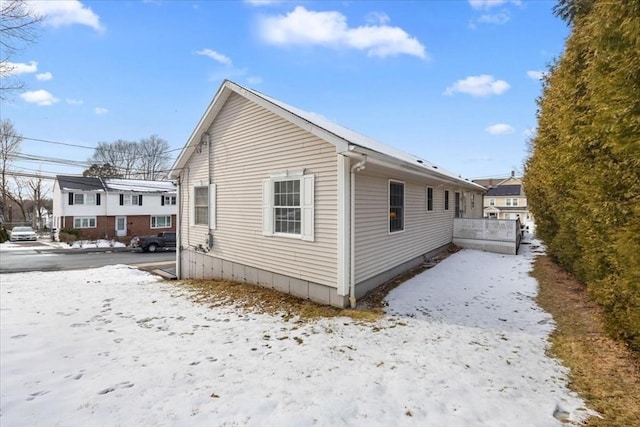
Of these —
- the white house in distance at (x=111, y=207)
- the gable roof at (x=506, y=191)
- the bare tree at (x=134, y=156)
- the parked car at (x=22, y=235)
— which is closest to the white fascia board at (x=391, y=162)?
the white house in distance at (x=111, y=207)

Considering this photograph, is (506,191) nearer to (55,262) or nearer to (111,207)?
(111,207)

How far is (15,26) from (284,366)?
9.62 m

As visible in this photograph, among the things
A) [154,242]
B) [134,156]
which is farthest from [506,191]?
[134,156]

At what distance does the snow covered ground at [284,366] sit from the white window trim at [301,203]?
190cm

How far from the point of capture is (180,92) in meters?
15.4

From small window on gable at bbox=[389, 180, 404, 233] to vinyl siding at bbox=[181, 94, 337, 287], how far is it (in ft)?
7.78

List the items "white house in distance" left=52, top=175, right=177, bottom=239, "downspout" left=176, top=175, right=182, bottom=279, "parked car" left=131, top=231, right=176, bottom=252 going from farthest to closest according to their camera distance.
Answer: "white house in distance" left=52, top=175, right=177, bottom=239 → "parked car" left=131, top=231, right=176, bottom=252 → "downspout" left=176, top=175, right=182, bottom=279

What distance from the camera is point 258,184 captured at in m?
8.20

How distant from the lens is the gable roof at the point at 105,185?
31.0 m

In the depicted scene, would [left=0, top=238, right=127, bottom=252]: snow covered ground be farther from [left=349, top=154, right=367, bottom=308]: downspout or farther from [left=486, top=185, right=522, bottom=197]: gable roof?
[left=486, top=185, right=522, bottom=197]: gable roof

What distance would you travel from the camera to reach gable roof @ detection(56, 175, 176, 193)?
31031 mm

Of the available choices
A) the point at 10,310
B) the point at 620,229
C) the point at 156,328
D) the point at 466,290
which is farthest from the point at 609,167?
the point at 10,310

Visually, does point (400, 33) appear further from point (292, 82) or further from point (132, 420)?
point (132, 420)

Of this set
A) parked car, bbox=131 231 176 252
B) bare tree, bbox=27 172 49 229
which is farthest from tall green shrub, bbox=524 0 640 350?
bare tree, bbox=27 172 49 229
